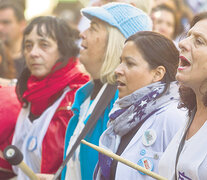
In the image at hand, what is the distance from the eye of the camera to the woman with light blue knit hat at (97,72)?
3.19 meters

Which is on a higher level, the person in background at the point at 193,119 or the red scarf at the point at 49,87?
the person in background at the point at 193,119

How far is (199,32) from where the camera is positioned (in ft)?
7.26

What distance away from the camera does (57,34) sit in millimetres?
4148

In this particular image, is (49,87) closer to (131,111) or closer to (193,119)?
(131,111)

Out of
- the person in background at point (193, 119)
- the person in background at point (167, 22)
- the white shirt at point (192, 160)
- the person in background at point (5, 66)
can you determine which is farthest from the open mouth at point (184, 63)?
the person in background at point (167, 22)

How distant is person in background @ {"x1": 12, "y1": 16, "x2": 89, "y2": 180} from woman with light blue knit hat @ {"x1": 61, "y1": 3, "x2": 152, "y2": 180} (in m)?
0.29

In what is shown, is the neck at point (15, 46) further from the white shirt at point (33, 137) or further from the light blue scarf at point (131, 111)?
the light blue scarf at point (131, 111)

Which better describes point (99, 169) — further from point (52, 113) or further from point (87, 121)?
point (52, 113)

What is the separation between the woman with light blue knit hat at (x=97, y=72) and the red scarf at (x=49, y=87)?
40 centimetres

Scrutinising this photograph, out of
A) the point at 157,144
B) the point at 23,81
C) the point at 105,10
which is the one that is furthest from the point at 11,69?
the point at 157,144

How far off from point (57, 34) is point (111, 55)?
954 millimetres

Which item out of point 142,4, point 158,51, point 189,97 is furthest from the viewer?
point 142,4

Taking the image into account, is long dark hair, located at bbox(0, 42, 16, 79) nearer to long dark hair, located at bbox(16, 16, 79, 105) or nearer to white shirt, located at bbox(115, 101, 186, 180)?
long dark hair, located at bbox(16, 16, 79, 105)

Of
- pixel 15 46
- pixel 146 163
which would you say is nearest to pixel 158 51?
pixel 146 163
